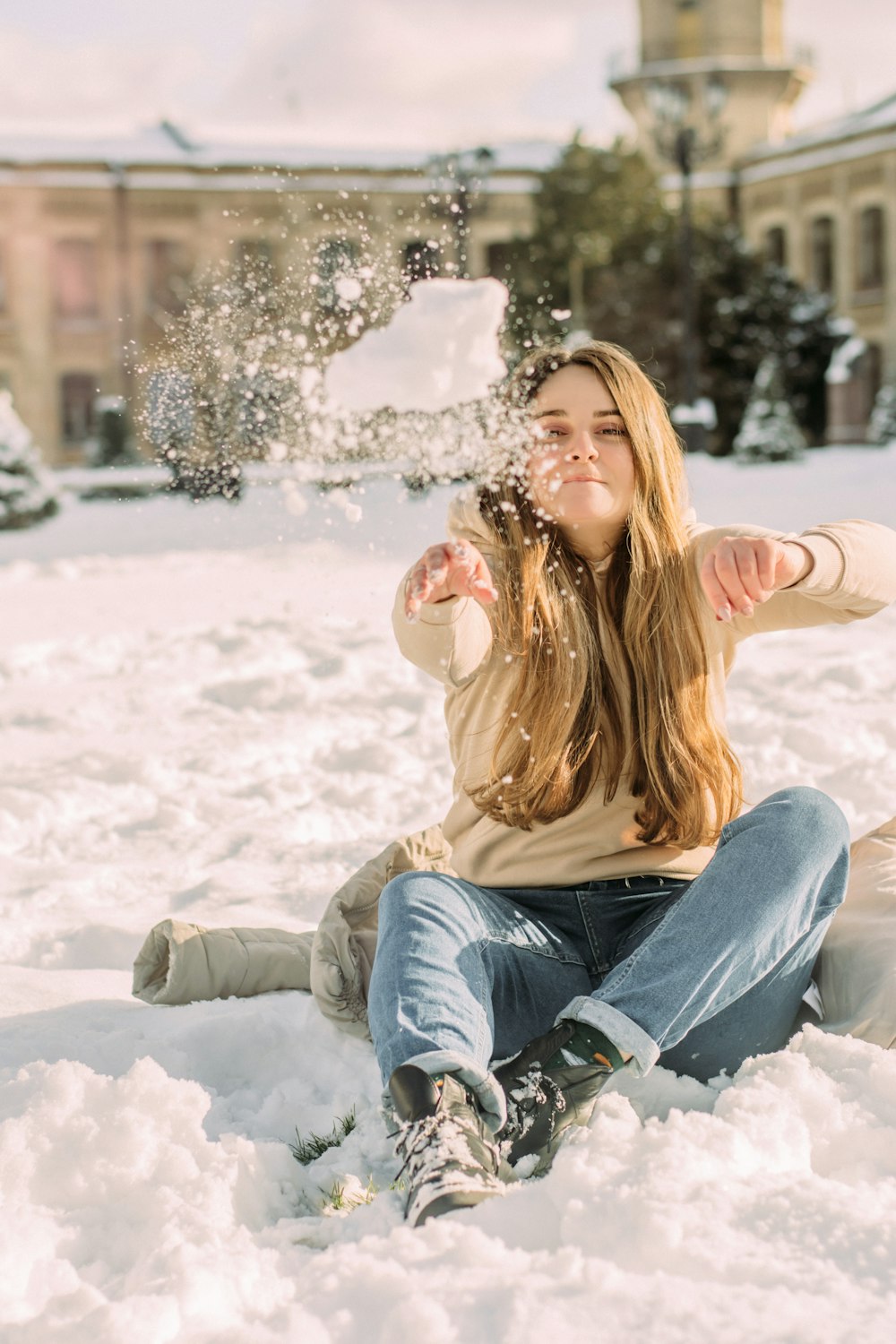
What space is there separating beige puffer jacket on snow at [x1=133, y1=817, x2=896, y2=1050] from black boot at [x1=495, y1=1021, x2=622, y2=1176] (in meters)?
0.49

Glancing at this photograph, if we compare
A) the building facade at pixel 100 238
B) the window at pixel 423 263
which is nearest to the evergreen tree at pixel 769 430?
the building facade at pixel 100 238

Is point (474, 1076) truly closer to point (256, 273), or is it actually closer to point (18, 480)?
point (256, 273)

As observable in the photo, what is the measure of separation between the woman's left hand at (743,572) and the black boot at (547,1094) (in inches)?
29.7

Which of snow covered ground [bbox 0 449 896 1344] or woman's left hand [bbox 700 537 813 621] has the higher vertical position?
woman's left hand [bbox 700 537 813 621]

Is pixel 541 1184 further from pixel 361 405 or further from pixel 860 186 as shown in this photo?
pixel 860 186

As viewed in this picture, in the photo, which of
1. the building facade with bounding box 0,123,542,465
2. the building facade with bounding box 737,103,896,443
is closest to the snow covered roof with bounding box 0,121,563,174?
the building facade with bounding box 0,123,542,465

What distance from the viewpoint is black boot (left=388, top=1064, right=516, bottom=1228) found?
185 centimetres

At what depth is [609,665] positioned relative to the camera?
8.54 ft

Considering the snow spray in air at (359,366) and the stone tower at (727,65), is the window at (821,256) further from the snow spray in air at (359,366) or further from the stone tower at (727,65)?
the snow spray in air at (359,366)

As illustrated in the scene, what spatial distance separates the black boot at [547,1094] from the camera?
2098 millimetres

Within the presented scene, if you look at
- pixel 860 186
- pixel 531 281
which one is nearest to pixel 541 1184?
pixel 531 281

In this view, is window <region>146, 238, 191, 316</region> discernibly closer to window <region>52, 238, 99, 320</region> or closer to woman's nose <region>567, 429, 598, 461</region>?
window <region>52, 238, 99, 320</region>

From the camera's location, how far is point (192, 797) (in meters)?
4.48

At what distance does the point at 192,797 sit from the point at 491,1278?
298cm
